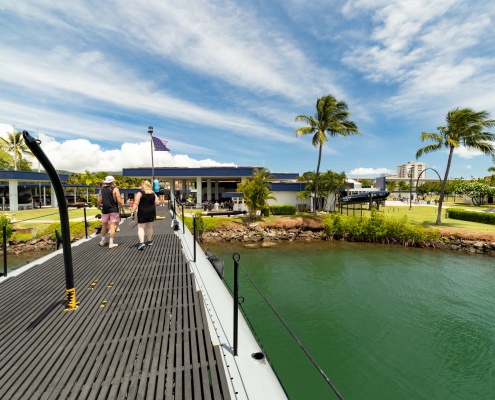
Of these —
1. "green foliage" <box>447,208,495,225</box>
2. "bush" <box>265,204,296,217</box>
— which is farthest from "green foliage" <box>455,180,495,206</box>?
"bush" <box>265,204,296,217</box>

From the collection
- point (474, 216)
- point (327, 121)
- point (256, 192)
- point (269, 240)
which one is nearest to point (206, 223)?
point (256, 192)

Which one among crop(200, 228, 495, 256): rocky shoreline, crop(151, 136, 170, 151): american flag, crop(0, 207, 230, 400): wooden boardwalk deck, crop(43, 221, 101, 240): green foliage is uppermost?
crop(151, 136, 170, 151): american flag

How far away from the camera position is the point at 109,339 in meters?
3.25

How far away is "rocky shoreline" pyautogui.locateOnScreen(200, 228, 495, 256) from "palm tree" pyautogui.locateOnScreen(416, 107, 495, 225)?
782cm

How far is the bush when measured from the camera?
31.0m

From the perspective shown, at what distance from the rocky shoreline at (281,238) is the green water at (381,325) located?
3.60 m

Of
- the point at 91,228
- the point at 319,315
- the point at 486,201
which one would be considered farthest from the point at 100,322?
the point at 486,201

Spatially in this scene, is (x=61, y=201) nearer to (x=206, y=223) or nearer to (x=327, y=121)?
(x=206, y=223)

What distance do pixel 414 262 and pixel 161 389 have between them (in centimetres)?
2059

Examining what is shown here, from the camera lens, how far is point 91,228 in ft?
73.6

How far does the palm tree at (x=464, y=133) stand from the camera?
876 inches

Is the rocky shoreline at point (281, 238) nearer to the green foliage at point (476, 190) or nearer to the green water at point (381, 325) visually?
the green water at point (381, 325)

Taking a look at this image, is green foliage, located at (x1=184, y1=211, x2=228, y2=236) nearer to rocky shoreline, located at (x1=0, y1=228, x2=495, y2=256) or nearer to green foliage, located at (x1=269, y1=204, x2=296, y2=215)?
rocky shoreline, located at (x1=0, y1=228, x2=495, y2=256)

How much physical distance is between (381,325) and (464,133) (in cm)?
2291
